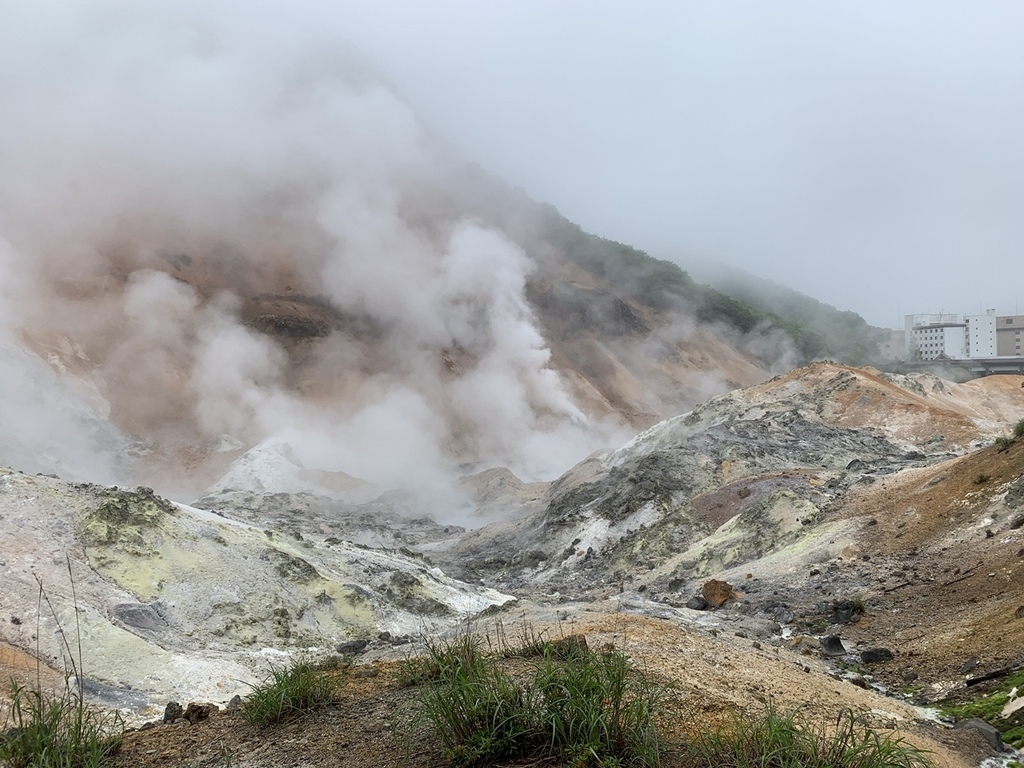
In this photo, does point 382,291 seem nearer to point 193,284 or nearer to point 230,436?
point 193,284

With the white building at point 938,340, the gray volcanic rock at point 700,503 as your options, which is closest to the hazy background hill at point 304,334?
the gray volcanic rock at point 700,503

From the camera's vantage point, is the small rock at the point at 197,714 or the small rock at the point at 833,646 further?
the small rock at the point at 833,646

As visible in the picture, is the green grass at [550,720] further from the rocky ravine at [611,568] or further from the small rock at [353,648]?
the small rock at [353,648]

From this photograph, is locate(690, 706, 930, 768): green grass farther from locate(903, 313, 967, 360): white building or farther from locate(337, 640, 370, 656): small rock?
locate(903, 313, 967, 360): white building

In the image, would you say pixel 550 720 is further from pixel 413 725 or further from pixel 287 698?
pixel 287 698

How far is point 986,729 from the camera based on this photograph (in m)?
4.75

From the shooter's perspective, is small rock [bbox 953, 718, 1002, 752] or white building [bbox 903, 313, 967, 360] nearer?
small rock [bbox 953, 718, 1002, 752]

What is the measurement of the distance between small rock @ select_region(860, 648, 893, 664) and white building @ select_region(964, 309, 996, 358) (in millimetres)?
96962

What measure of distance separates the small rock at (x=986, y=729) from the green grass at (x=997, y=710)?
50 millimetres

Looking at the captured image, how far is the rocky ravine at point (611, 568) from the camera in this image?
7.86 metres

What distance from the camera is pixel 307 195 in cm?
5075

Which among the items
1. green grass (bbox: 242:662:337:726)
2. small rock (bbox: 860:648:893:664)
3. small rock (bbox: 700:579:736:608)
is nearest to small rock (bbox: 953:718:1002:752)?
small rock (bbox: 860:648:893:664)

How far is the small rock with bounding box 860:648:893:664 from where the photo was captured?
739 centimetres

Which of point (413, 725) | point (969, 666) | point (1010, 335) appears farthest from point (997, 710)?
point (1010, 335)
